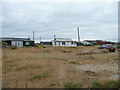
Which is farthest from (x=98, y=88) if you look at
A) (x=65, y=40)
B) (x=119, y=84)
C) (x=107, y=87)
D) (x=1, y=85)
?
(x=65, y=40)

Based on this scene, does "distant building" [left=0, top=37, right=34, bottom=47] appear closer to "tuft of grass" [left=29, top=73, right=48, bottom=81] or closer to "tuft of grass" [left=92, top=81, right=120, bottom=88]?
"tuft of grass" [left=29, top=73, right=48, bottom=81]

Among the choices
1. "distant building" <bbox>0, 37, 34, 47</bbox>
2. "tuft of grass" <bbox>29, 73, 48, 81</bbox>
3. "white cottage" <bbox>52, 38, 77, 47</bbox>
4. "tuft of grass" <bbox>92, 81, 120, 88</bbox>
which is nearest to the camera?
"tuft of grass" <bbox>92, 81, 120, 88</bbox>

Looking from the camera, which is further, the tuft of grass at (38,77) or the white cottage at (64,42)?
the white cottage at (64,42)

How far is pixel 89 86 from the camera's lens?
5.25m

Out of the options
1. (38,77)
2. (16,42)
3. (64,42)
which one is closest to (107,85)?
(38,77)

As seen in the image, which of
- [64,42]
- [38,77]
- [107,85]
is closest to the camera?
[107,85]

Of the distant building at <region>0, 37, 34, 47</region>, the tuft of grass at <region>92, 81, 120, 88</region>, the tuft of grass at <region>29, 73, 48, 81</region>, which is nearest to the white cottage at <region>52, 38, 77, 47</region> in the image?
the distant building at <region>0, 37, 34, 47</region>

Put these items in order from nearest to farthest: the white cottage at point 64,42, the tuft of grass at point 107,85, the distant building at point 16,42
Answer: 1. the tuft of grass at point 107,85
2. the distant building at point 16,42
3. the white cottage at point 64,42

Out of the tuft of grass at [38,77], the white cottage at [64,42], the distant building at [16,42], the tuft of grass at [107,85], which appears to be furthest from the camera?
the white cottage at [64,42]

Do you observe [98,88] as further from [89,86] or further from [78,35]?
[78,35]

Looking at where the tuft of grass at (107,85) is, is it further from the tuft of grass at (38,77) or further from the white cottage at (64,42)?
the white cottage at (64,42)

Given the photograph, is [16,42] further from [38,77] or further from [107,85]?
[107,85]

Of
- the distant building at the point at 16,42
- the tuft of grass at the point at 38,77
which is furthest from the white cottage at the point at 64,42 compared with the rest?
the tuft of grass at the point at 38,77

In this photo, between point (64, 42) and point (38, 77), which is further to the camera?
point (64, 42)
